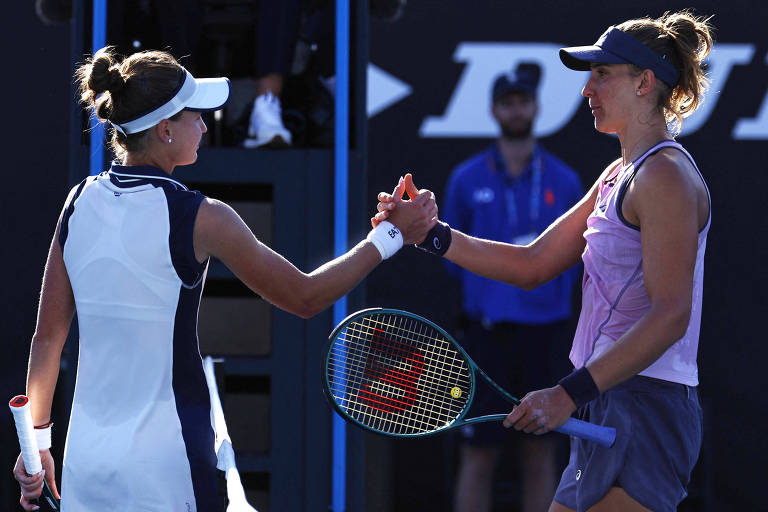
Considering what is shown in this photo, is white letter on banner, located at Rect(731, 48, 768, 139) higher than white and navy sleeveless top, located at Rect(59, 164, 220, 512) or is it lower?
higher

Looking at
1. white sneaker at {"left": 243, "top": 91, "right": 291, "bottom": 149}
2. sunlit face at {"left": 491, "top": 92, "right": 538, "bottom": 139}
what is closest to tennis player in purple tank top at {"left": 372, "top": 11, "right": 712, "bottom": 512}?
white sneaker at {"left": 243, "top": 91, "right": 291, "bottom": 149}

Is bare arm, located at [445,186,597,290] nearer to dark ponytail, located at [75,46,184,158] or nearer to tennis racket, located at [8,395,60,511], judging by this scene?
dark ponytail, located at [75,46,184,158]

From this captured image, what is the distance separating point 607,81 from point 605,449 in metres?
0.80

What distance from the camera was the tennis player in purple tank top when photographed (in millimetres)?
2148

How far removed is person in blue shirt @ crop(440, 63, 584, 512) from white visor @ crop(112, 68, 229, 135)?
6.60 feet

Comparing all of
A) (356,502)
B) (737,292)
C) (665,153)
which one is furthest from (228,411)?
(737,292)

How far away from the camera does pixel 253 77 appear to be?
12.7 ft

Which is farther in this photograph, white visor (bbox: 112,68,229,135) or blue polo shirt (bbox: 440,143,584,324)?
blue polo shirt (bbox: 440,143,584,324)

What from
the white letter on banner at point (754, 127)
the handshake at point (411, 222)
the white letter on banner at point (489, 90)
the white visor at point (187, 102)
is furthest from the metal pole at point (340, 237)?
the white letter on banner at point (754, 127)

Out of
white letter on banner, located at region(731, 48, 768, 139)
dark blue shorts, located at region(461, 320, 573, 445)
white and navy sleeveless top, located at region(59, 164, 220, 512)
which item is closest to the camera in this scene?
white and navy sleeveless top, located at region(59, 164, 220, 512)

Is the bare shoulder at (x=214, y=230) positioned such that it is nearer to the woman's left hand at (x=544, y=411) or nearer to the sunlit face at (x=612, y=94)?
the woman's left hand at (x=544, y=411)

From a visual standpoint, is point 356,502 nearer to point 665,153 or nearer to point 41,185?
point 665,153

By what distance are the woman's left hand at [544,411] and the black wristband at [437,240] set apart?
672 millimetres

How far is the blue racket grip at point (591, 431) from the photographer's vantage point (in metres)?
2.21
